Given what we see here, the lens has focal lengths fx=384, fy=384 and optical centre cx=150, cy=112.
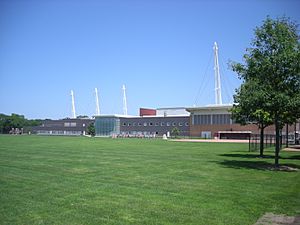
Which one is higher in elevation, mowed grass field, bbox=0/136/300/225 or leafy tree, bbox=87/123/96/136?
leafy tree, bbox=87/123/96/136

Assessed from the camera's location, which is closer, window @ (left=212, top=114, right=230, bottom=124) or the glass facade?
window @ (left=212, top=114, right=230, bottom=124)

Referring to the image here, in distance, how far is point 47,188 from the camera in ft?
40.3

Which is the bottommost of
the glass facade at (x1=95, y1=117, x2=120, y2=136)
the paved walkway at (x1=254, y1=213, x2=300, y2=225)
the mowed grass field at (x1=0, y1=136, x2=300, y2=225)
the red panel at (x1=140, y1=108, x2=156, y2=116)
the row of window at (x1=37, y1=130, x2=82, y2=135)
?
the paved walkway at (x1=254, y1=213, x2=300, y2=225)

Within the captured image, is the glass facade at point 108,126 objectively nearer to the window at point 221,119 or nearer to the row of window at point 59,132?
the row of window at point 59,132

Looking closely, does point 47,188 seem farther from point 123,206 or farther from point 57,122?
point 57,122

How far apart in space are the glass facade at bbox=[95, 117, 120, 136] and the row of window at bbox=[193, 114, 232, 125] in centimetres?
3521

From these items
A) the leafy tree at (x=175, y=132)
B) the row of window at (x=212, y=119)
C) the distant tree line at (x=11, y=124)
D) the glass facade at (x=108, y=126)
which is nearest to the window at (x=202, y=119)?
the row of window at (x=212, y=119)

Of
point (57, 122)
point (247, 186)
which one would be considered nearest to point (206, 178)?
point (247, 186)

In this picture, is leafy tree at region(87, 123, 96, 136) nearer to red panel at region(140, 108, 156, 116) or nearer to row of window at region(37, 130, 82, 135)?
row of window at region(37, 130, 82, 135)

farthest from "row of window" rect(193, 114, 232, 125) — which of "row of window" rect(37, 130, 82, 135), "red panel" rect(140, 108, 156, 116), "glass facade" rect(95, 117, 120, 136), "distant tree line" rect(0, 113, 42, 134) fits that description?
"distant tree line" rect(0, 113, 42, 134)

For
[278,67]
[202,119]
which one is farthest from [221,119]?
[278,67]

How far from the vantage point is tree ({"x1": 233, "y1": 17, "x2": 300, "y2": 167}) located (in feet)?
61.1

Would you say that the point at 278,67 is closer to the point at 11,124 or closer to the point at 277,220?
the point at 277,220

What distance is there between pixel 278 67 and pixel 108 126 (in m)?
106
